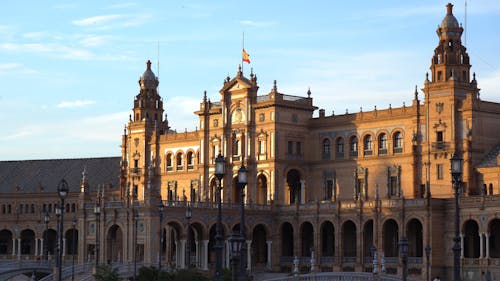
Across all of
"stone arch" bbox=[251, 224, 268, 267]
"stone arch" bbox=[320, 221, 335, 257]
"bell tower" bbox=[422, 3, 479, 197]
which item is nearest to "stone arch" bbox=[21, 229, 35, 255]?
"stone arch" bbox=[251, 224, 268, 267]

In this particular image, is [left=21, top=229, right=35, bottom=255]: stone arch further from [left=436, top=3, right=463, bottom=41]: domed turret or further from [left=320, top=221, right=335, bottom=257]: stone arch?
[left=436, top=3, right=463, bottom=41]: domed turret

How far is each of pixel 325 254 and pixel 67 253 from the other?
1609 inches

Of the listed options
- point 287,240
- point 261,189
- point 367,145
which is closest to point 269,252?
point 287,240

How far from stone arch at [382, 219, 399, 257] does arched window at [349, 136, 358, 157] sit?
412 inches

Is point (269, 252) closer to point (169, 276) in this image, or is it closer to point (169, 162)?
point (169, 162)

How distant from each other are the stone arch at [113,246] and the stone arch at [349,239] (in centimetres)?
2194

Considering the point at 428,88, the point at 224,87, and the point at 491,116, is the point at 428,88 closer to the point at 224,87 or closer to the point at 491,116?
the point at 491,116

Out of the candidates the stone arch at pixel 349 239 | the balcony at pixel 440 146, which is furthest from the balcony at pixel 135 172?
the balcony at pixel 440 146

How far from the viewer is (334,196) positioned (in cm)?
11206

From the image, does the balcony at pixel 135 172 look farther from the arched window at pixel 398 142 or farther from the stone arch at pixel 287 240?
the arched window at pixel 398 142

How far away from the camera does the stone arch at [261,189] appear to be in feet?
378

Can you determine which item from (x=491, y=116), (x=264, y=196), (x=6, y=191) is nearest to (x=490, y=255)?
(x=491, y=116)

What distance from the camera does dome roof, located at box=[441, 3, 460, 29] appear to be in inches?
4058

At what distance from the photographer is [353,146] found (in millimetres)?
112188
